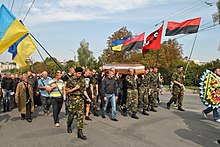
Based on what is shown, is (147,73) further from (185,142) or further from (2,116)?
(2,116)

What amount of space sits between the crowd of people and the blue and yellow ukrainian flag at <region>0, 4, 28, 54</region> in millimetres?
1608

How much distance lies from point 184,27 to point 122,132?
265 inches

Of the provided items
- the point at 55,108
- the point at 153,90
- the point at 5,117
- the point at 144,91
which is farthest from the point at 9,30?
the point at 153,90

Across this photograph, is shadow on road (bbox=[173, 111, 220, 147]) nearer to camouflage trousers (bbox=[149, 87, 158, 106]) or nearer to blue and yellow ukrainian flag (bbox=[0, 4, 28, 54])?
camouflage trousers (bbox=[149, 87, 158, 106])

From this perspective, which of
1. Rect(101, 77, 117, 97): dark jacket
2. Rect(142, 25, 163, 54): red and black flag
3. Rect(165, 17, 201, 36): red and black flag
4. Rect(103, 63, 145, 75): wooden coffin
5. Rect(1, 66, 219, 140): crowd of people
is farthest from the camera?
Rect(142, 25, 163, 54): red and black flag

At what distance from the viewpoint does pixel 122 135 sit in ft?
21.2

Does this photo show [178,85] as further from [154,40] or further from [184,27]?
[184,27]

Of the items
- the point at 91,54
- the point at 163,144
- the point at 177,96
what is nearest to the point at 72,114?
the point at 163,144

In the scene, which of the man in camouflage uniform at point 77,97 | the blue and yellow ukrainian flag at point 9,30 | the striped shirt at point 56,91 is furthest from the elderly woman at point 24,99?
the man in camouflage uniform at point 77,97

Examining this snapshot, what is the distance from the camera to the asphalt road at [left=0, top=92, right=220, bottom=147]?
581cm

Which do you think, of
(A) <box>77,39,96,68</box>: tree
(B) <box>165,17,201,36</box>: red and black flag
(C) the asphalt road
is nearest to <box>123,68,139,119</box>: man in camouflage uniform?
(C) the asphalt road

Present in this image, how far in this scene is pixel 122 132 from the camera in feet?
22.2

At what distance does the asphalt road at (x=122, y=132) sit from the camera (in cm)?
581

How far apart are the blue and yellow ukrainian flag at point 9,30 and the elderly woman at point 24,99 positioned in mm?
2455
